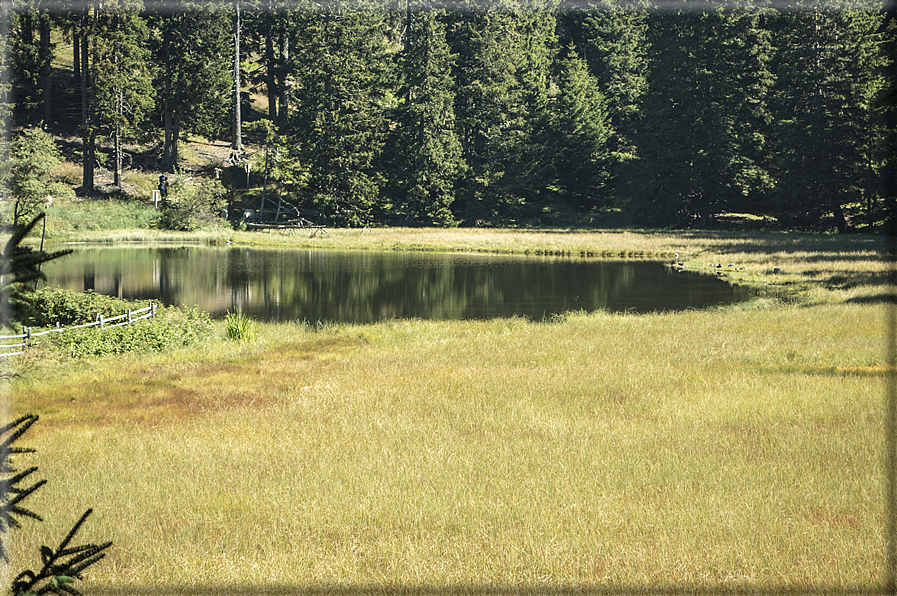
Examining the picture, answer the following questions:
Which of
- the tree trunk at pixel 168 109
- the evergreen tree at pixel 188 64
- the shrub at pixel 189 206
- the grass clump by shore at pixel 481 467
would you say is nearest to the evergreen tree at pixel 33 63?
the evergreen tree at pixel 188 64

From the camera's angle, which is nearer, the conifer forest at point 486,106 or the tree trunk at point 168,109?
the conifer forest at point 486,106

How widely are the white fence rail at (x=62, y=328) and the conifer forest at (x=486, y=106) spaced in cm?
5179

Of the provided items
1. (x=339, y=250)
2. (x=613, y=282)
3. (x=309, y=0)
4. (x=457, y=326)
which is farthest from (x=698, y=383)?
(x=309, y=0)

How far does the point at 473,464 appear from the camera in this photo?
10562 mm

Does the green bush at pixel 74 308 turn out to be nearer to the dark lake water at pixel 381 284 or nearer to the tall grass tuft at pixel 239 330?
the tall grass tuft at pixel 239 330

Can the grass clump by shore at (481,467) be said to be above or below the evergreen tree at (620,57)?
below

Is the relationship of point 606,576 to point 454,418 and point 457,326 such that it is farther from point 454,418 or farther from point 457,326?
point 457,326

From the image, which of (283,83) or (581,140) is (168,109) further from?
(581,140)

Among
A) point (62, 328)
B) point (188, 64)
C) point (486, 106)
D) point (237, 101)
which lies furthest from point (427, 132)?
point (62, 328)

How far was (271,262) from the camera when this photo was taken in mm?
47531

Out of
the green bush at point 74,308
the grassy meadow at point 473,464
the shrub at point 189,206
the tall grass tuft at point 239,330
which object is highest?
the shrub at point 189,206

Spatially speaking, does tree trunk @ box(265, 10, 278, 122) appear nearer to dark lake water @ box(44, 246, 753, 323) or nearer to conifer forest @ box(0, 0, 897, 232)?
conifer forest @ box(0, 0, 897, 232)

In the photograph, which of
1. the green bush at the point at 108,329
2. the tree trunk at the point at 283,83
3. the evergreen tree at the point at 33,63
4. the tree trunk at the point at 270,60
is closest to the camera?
the green bush at the point at 108,329

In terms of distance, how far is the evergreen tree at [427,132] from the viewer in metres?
78.1
